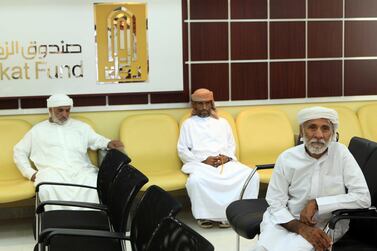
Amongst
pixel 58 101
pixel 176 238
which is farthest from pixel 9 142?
pixel 176 238

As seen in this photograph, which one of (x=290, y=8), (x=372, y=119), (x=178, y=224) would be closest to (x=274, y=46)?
(x=290, y=8)

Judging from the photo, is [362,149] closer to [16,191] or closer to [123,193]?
[123,193]

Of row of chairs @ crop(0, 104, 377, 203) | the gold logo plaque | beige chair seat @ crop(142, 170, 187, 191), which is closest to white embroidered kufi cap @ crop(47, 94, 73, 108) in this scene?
row of chairs @ crop(0, 104, 377, 203)

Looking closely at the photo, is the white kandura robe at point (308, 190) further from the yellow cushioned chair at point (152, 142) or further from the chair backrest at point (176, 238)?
the yellow cushioned chair at point (152, 142)

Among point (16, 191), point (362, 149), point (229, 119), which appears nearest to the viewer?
point (362, 149)

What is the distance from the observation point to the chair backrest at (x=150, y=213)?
2322mm

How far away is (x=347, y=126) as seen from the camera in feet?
19.9

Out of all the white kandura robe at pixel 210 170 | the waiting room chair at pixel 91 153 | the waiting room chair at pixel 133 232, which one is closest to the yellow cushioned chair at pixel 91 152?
the waiting room chair at pixel 91 153

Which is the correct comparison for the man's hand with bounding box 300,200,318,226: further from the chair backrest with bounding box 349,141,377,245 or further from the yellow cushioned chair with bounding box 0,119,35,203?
the yellow cushioned chair with bounding box 0,119,35,203

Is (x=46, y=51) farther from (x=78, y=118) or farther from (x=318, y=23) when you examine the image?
(x=318, y=23)

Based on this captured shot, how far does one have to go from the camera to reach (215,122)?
18.5 feet

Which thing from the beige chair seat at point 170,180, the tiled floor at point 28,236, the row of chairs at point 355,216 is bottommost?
the tiled floor at point 28,236

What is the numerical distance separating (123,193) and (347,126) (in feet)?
11.9

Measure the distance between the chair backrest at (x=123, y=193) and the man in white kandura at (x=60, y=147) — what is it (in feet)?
5.31
